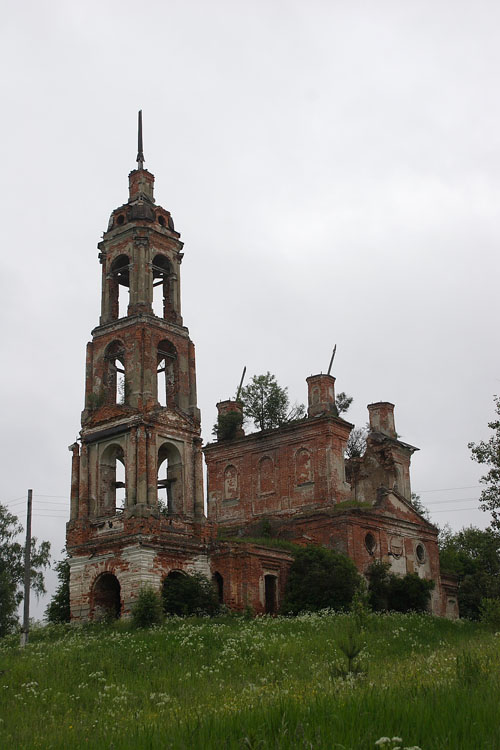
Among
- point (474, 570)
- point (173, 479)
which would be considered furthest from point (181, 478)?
point (474, 570)

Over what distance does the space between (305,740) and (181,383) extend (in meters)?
30.3

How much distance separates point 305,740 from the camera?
7.44 m

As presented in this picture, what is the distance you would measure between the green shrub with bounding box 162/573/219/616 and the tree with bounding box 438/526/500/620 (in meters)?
15.1

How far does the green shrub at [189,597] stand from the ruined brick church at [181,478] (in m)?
0.58

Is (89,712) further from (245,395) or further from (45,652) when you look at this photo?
(245,395)

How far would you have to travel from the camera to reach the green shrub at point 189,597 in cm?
3206

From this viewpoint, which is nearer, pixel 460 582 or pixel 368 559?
pixel 368 559

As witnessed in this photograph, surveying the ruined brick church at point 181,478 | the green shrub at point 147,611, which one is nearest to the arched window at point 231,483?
the ruined brick church at point 181,478

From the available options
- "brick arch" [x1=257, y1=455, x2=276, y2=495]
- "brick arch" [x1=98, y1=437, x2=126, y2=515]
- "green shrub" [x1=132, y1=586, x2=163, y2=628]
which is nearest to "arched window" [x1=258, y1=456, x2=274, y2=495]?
"brick arch" [x1=257, y1=455, x2=276, y2=495]

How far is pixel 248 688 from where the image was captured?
1458 cm

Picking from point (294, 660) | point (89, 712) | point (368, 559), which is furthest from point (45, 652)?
point (368, 559)

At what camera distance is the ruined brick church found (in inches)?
1330

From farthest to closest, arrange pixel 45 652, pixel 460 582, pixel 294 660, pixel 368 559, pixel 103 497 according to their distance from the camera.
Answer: pixel 460 582
pixel 368 559
pixel 103 497
pixel 45 652
pixel 294 660

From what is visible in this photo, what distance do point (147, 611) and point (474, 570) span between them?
982 inches
